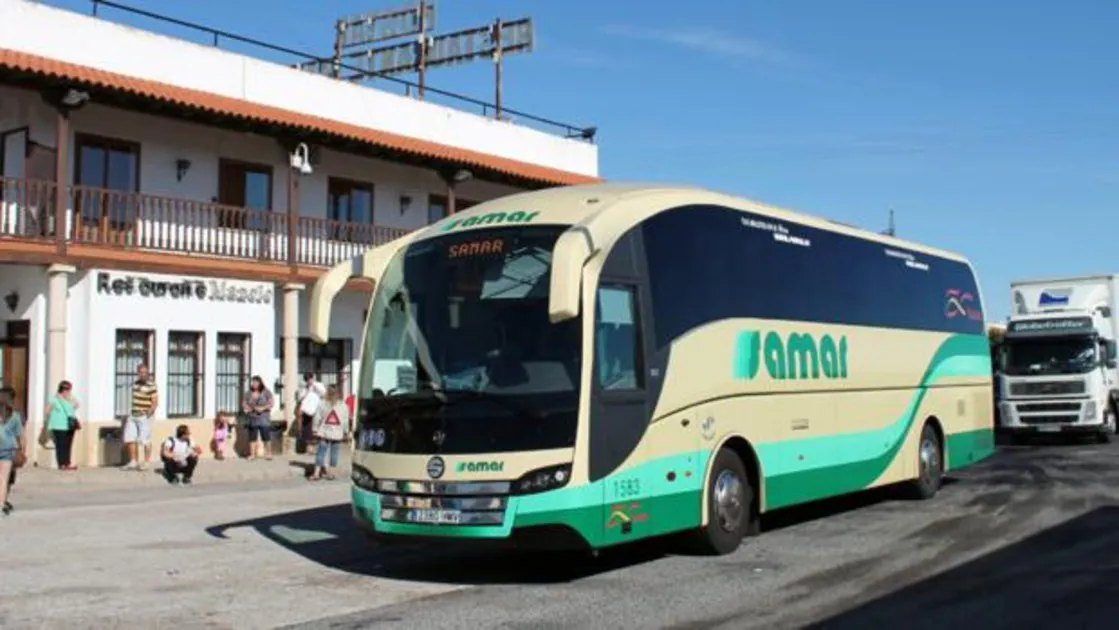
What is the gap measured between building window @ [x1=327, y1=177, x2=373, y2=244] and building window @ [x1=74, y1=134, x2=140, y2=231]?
200 inches

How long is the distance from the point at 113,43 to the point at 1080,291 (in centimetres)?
2320

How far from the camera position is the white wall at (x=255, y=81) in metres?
21.0

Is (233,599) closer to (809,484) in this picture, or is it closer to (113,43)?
(809,484)

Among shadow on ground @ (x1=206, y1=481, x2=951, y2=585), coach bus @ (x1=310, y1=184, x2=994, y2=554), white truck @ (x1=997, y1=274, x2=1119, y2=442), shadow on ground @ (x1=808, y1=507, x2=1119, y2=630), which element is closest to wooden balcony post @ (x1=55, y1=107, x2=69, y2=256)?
shadow on ground @ (x1=206, y1=481, x2=951, y2=585)

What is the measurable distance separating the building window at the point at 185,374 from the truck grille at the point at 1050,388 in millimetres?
18313

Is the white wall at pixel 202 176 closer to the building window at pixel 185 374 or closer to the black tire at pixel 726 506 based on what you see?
the building window at pixel 185 374

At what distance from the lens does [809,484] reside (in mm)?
11750

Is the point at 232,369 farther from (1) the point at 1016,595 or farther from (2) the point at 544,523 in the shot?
(1) the point at 1016,595

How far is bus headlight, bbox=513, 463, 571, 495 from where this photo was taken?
338 inches

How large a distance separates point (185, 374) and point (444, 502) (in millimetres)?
14863

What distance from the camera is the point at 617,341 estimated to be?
9.13m

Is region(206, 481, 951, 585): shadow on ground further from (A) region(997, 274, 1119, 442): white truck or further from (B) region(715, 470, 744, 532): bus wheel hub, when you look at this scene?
(A) region(997, 274, 1119, 442): white truck

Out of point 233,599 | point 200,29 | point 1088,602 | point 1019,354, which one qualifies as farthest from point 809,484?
point 200,29

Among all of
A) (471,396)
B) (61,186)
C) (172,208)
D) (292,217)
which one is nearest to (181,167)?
(172,208)
